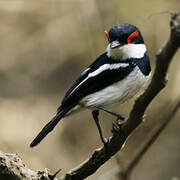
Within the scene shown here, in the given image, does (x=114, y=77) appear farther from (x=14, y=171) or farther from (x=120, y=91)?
(x=14, y=171)

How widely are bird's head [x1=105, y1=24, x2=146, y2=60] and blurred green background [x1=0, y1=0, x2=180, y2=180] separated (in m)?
2.35

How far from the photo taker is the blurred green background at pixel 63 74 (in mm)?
7379

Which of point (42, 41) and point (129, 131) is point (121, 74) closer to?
point (129, 131)

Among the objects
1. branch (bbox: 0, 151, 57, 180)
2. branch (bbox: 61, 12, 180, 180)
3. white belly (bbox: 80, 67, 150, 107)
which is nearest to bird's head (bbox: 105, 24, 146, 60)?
white belly (bbox: 80, 67, 150, 107)

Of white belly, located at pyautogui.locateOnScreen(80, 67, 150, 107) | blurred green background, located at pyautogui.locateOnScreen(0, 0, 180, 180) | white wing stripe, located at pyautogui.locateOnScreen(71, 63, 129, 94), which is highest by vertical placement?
white wing stripe, located at pyautogui.locateOnScreen(71, 63, 129, 94)

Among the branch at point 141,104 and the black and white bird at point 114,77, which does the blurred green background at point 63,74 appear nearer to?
the black and white bird at point 114,77

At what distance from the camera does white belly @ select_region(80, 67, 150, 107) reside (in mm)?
4500

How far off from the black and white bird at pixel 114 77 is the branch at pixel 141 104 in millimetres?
598

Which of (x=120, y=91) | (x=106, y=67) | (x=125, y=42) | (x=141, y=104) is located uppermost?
(x=141, y=104)

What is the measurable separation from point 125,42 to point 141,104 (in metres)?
1.28

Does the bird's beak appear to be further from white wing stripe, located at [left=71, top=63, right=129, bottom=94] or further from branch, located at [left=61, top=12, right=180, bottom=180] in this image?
branch, located at [left=61, top=12, right=180, bottom=180]

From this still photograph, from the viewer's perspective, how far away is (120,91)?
4.55m

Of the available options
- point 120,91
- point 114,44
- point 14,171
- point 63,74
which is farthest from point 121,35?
point 63,74

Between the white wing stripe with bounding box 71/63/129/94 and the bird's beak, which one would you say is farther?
the white wing stripe with bounding box 71/63/129/94
